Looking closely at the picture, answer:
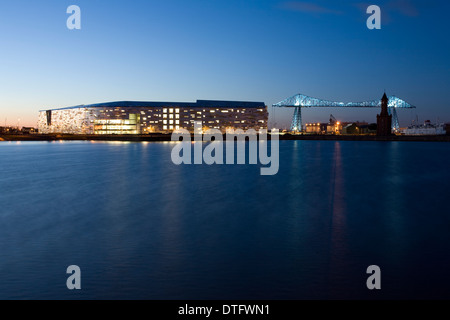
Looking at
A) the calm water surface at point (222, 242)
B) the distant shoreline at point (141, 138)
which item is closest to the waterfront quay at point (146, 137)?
the distant shoreline at point (141, 138)

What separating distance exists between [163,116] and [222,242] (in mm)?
147040

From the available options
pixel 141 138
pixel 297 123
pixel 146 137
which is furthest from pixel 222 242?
pixel 297 123

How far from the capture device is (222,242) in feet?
38.2

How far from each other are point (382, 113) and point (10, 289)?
141400mm

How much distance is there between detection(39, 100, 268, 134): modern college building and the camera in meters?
152

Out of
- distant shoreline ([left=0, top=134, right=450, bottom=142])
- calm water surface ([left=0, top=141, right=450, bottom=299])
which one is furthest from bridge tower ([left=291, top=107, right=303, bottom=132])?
calm water surface ([left=0, top=141, right=450, bottom=299])

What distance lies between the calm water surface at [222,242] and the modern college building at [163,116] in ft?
427

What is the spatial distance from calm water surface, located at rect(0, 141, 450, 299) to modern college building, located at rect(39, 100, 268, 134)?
13002cm

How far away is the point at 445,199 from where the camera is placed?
21062mm

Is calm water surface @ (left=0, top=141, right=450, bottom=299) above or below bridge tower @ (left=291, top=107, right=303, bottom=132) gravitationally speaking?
below

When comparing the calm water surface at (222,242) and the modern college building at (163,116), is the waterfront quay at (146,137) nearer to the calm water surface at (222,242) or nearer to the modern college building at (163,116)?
the modern college building at (163,116)

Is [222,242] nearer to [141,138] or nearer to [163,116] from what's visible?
[141,138]

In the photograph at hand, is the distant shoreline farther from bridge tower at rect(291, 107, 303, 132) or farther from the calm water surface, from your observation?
the calm water surface
